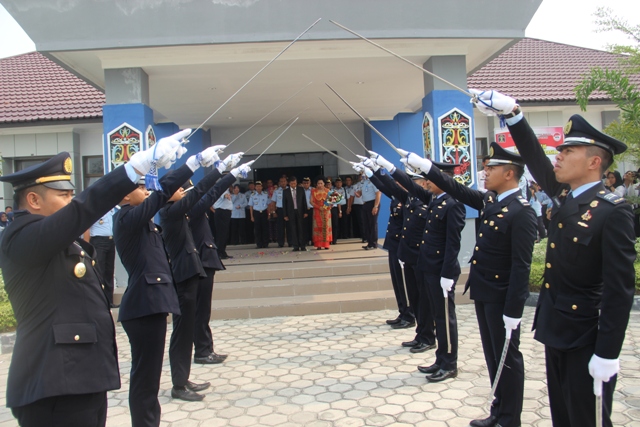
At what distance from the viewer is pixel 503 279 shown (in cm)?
309

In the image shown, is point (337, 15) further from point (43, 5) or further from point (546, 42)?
point (546, 42)

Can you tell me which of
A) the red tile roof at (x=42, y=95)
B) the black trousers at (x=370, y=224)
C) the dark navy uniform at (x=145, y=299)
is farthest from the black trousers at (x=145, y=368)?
the red tile roof at (x=42, y=95)

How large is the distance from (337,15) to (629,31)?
463 cm

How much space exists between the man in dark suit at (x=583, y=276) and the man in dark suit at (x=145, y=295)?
1963mm

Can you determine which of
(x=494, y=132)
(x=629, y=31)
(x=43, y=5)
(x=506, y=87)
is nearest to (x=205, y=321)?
(x=43, y=5)

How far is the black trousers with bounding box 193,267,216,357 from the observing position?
473 cm

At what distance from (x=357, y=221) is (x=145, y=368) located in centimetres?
913

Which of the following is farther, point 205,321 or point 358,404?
point 205,321

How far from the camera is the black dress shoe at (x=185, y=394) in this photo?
153 inches

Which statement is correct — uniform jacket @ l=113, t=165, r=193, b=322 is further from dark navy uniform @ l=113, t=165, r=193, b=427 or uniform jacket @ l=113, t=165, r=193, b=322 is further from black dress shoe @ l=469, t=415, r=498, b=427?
black dress shoe @ l=469, t=415, r=498, b=427

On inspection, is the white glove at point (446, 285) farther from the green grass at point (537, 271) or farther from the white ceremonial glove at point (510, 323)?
the green grass at point (537, 271)

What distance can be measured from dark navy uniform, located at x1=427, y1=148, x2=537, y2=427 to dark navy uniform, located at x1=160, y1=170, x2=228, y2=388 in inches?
72.9

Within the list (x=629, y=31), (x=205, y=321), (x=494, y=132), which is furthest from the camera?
(x=494, y=132)

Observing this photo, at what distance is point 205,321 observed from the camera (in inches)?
188
